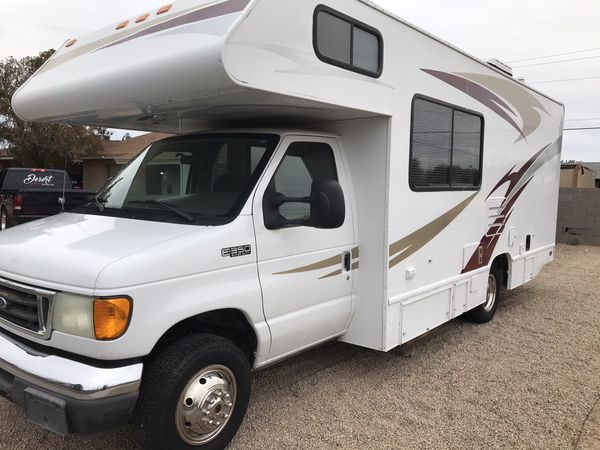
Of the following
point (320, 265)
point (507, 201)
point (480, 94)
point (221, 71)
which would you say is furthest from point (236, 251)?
point (507, 201)

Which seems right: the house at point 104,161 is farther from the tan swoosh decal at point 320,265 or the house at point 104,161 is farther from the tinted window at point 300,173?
the tan swoosh decal at point 320,265

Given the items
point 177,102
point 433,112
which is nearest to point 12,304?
point 177,102

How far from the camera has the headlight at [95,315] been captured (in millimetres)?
2639

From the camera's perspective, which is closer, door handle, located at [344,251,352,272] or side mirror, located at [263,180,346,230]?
side mirror, located at [263,180,346,230]

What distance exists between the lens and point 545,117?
7191 mm

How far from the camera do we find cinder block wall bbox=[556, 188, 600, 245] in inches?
578

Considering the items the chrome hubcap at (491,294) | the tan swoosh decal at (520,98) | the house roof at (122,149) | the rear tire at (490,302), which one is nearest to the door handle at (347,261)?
the tan swoosh decal at (520,98)

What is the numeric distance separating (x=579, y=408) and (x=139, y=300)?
11.6 feet

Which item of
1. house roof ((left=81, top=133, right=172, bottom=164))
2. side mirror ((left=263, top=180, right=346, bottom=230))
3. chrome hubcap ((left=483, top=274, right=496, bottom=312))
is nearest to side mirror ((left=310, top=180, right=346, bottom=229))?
side mirror ((left=263, top=180, right=346, bottom=230))

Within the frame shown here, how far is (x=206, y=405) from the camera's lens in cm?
309

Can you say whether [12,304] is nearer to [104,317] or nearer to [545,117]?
[104,317]

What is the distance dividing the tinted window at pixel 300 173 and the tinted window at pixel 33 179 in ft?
37.3

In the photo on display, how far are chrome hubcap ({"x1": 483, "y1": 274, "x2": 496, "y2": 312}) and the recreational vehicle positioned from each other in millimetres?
1184

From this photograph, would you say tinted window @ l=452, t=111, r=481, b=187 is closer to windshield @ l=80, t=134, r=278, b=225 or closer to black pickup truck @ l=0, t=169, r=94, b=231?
windshield @ l=80, t=134, r=278, b=225
